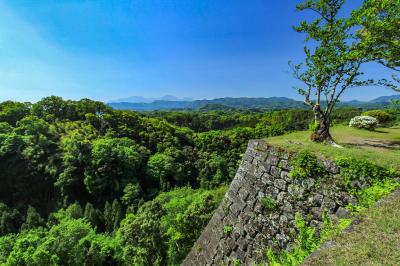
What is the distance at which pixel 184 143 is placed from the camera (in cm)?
4550

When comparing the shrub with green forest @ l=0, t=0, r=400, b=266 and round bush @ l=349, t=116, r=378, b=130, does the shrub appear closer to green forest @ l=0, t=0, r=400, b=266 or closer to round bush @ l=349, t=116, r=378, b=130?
green forest @ l=0, t=0, r=400, b=266

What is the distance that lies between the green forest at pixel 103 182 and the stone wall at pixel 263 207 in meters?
9.32

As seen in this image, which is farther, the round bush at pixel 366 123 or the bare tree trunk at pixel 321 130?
the round bush at pixel 366 123

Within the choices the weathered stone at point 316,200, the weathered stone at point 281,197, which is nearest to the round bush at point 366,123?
the weathered stone at point 281,197

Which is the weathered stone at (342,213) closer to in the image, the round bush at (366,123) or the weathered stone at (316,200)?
the weathered stone at (316,200)

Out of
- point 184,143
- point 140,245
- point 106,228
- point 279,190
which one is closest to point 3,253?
point 106,228

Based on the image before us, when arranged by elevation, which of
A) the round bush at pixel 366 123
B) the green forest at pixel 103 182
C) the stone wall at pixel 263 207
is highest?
the round bush at pixel 366 123

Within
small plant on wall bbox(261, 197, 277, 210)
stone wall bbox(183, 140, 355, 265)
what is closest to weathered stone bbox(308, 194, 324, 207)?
stone wall bbox(183, 140, 355, 265)

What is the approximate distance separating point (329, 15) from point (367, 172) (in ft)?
20.6

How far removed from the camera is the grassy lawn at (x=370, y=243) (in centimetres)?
247

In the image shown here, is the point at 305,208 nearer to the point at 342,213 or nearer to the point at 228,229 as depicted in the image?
the point at 342,213

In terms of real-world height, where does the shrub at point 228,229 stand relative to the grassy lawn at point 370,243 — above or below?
below

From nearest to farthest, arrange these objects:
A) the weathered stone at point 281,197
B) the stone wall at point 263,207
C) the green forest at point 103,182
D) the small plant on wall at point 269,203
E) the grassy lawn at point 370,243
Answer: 1. the grassy lawn at point 370,243
2. the stone wall at point 263,207
3. the weathered stone at point 281,197
4. the small plant on wall at point 269,203
5. the green forest at point 103,182

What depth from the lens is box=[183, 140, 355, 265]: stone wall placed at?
13.3 feet
